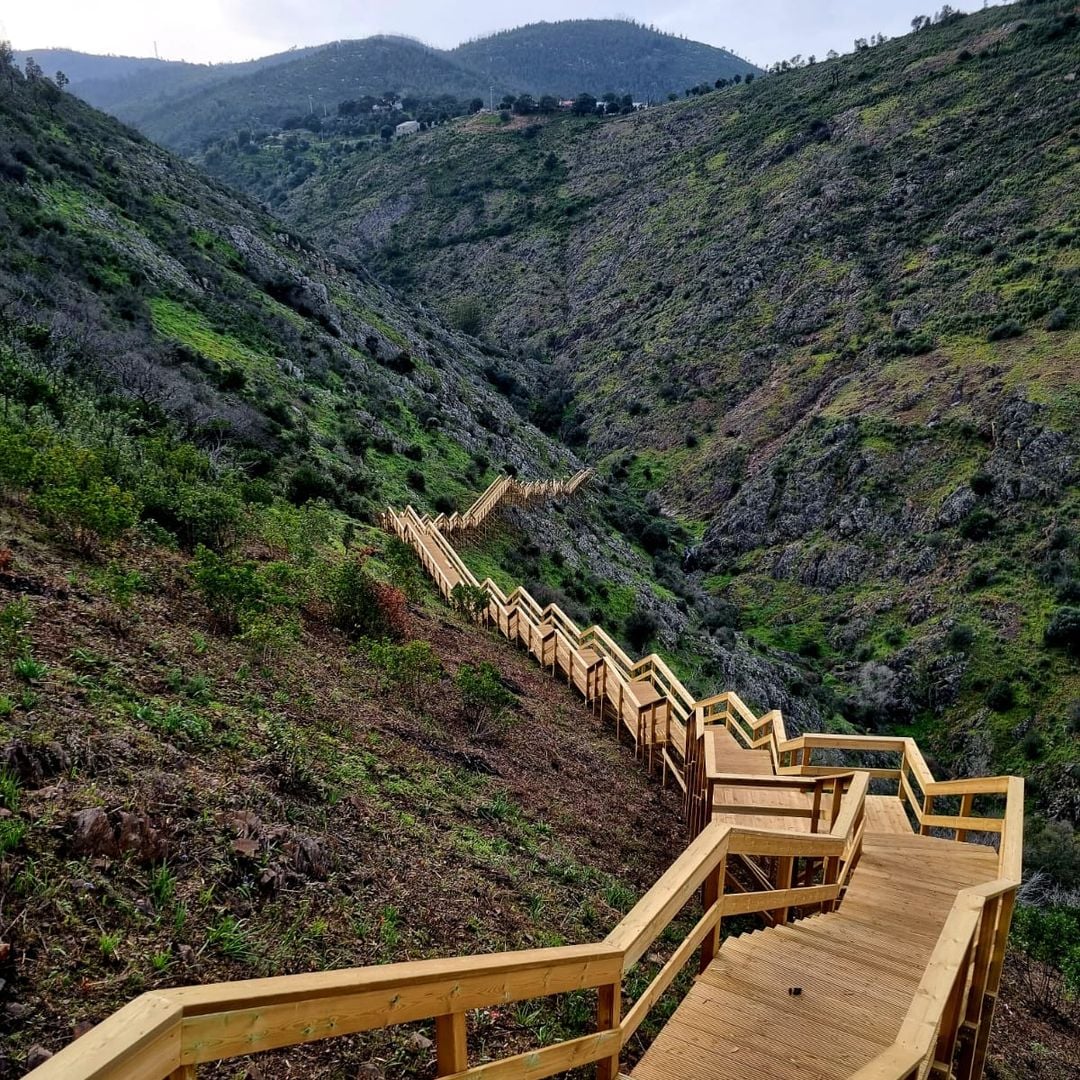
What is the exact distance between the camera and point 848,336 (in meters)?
51.6

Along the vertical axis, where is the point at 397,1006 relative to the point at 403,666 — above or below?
above

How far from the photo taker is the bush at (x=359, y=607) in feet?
32.1

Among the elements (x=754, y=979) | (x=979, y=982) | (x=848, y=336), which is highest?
(x=848, y=336)

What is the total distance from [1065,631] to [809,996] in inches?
1237

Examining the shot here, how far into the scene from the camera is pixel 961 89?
205ft

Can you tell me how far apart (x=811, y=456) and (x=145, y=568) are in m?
41.7

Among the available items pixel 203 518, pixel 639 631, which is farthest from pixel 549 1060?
pixel 639 631

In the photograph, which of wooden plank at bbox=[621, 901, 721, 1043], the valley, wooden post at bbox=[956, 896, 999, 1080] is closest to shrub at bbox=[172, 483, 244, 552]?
the valley

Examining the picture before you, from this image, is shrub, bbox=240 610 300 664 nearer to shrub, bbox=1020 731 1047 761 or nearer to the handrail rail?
the handrail rail

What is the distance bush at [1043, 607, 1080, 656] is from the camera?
94.8 ft

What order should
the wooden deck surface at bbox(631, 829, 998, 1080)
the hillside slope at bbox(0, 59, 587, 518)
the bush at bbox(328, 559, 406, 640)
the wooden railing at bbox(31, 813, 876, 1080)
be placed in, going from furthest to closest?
the hillside slope at bbox(0, 59, 587, 518) → the bush at bbox(328, 559, 406, 640) → the wooden deck surface at bbox(631, 829, 998, 1080) → the wooden railing at bbox(31, 813, 876, 1080)

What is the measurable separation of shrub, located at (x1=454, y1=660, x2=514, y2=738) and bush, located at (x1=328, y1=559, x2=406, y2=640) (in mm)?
1420

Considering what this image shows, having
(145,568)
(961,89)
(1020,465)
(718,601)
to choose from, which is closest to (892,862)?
(145,568)

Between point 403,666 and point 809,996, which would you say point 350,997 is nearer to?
point 809,996
